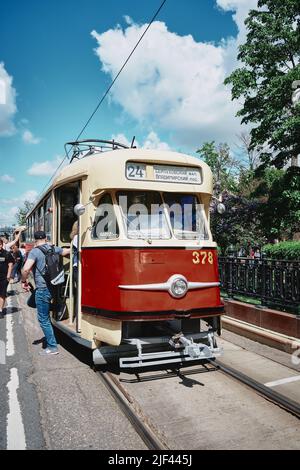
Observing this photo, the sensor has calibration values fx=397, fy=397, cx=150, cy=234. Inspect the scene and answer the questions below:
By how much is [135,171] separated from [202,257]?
→ 1.52 metres

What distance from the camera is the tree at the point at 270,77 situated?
13000mm

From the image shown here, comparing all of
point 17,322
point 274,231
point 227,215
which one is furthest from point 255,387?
point 227,215

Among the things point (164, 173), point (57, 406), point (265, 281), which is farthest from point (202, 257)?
point (265, 281)

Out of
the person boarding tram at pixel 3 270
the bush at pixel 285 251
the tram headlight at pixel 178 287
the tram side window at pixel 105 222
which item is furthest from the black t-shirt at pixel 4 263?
the bush at pixel 285 251

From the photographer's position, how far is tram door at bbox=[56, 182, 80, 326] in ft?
22.3

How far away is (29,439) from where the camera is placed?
369 cm

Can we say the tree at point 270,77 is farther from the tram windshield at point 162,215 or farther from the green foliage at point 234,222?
the tram windshield at point 162,215

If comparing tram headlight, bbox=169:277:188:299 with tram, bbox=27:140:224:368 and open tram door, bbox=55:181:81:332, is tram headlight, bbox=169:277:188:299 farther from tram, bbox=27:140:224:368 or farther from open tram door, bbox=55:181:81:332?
open tram door, bbox=55:181:81:332

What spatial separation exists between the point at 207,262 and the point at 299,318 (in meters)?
2.13

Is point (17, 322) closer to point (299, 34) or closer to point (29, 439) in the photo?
point (29, 439)

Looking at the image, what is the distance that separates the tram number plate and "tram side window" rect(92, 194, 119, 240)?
1.39 feet

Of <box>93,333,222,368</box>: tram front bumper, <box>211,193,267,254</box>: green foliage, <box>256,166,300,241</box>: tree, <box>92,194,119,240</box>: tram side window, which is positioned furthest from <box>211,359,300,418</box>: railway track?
<box>211,193,267,254</box>: green foliage
